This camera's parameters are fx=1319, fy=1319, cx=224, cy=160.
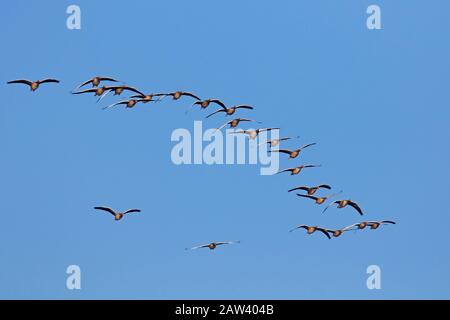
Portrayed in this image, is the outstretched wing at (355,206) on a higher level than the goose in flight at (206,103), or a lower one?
lower

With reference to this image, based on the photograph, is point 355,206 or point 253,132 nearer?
point 253,132

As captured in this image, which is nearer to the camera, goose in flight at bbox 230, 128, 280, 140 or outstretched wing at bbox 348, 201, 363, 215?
goose in flight at bbox 230, 128, 280, 140

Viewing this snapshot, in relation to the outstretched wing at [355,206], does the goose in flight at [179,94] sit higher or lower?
higher

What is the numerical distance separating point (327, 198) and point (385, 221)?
1660 millimetres

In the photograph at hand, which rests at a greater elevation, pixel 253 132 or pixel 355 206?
pixel 253 132

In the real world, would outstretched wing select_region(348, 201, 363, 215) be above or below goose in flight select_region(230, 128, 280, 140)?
below

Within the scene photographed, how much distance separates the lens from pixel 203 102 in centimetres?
3097

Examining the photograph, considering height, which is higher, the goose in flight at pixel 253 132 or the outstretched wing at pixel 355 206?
the goose in flight at pixel 253 132

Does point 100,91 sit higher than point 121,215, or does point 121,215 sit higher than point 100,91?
point 100,91

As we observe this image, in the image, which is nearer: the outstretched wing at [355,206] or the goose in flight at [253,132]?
the goose in flight at [253,132]

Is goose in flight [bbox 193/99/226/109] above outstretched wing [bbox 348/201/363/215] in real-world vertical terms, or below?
above

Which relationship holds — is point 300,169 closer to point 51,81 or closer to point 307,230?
point 307,230
